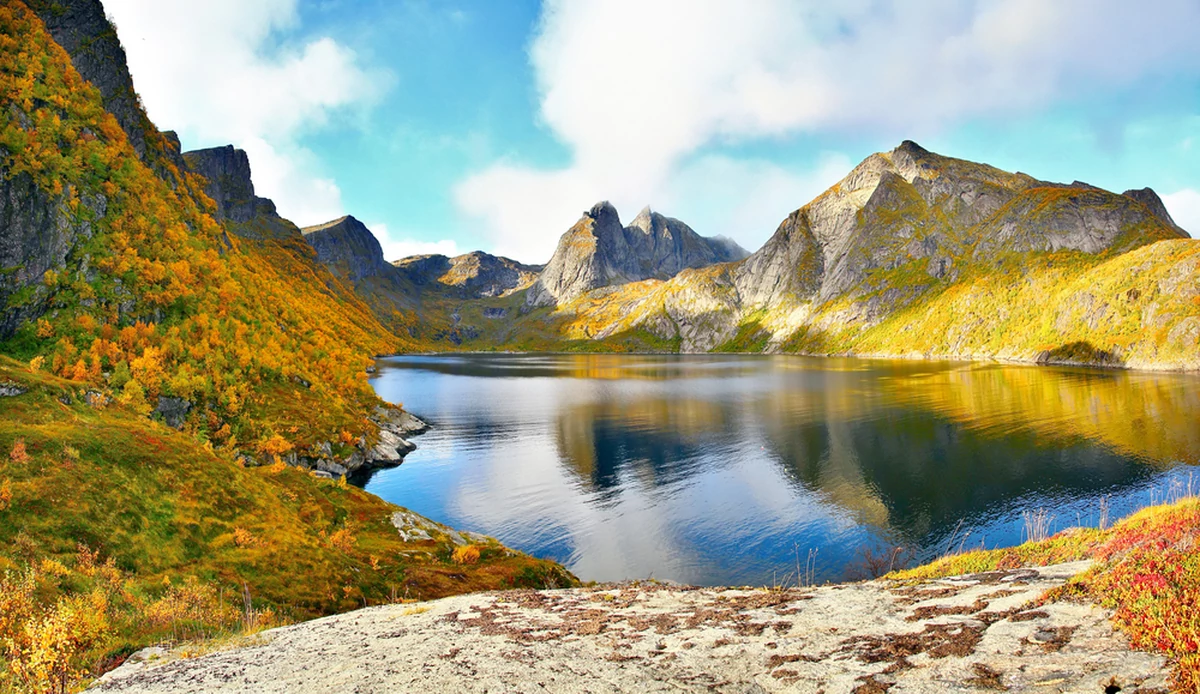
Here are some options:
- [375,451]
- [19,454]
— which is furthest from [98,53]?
[19,454]

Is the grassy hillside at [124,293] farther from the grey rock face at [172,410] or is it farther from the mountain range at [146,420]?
the grey rock face at [172,410]

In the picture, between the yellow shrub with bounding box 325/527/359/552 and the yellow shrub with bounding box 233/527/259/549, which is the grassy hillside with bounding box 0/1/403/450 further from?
the yellow shrub with bounding box 325/527/359/552

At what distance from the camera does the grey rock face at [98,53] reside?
225ft

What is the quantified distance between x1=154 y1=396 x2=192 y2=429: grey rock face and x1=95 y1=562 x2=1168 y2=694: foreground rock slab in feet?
116

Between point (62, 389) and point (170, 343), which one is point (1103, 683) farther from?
point (170, 343)

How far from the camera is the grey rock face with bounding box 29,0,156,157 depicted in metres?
68.6

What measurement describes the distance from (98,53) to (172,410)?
70020 millimetres

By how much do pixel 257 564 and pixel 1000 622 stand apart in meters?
25.4

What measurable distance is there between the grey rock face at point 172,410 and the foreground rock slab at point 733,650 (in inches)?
1388

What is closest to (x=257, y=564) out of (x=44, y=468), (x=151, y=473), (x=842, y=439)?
(x=151, y=473)

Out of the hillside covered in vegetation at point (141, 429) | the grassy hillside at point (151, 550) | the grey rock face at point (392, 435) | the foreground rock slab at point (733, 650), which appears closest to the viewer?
the foreground rock slab at point (733, 650)

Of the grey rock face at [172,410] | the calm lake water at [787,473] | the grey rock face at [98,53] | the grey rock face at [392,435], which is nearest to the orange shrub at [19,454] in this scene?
the grey rock face at [172,410]

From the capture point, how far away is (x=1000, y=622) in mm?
8672

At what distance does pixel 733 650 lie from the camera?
382 inches
